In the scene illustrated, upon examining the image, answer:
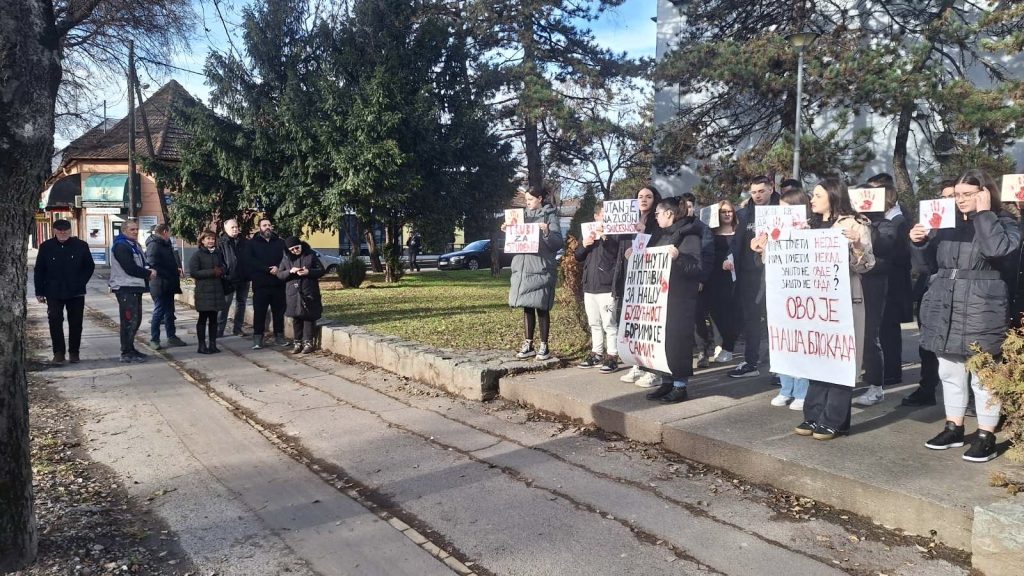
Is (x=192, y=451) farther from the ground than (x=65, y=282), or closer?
closer

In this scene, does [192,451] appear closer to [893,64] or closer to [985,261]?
[985,261]

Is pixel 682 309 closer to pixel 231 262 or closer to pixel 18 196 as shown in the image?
pixel 18 196

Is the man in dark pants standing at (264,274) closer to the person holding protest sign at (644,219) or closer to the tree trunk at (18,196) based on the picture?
the person holding protest sign at (644,219)

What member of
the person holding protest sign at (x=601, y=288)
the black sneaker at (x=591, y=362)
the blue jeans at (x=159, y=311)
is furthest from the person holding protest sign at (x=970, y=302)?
the blue jeans at (x=159, y=311)

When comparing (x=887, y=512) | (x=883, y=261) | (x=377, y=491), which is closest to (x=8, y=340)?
(x=377, y=491)

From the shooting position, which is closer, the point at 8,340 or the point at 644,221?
the point at 8,340

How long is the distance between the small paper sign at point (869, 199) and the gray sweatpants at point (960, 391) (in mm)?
1545

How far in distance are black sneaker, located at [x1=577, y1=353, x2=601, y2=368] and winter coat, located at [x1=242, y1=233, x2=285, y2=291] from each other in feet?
15.4

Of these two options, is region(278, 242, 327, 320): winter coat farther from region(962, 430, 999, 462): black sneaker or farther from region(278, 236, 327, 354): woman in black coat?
region(962, 430, 999, 462): black sneaker

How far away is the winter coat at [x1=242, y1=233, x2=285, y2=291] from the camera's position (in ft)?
32.6

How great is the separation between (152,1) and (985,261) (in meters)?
13.0

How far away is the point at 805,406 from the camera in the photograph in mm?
4977

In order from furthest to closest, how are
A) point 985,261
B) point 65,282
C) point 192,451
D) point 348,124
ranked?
1. point 348,124
2. point 65,282
3. point 192,451
4. point 985,261

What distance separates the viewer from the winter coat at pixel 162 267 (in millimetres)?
9930
